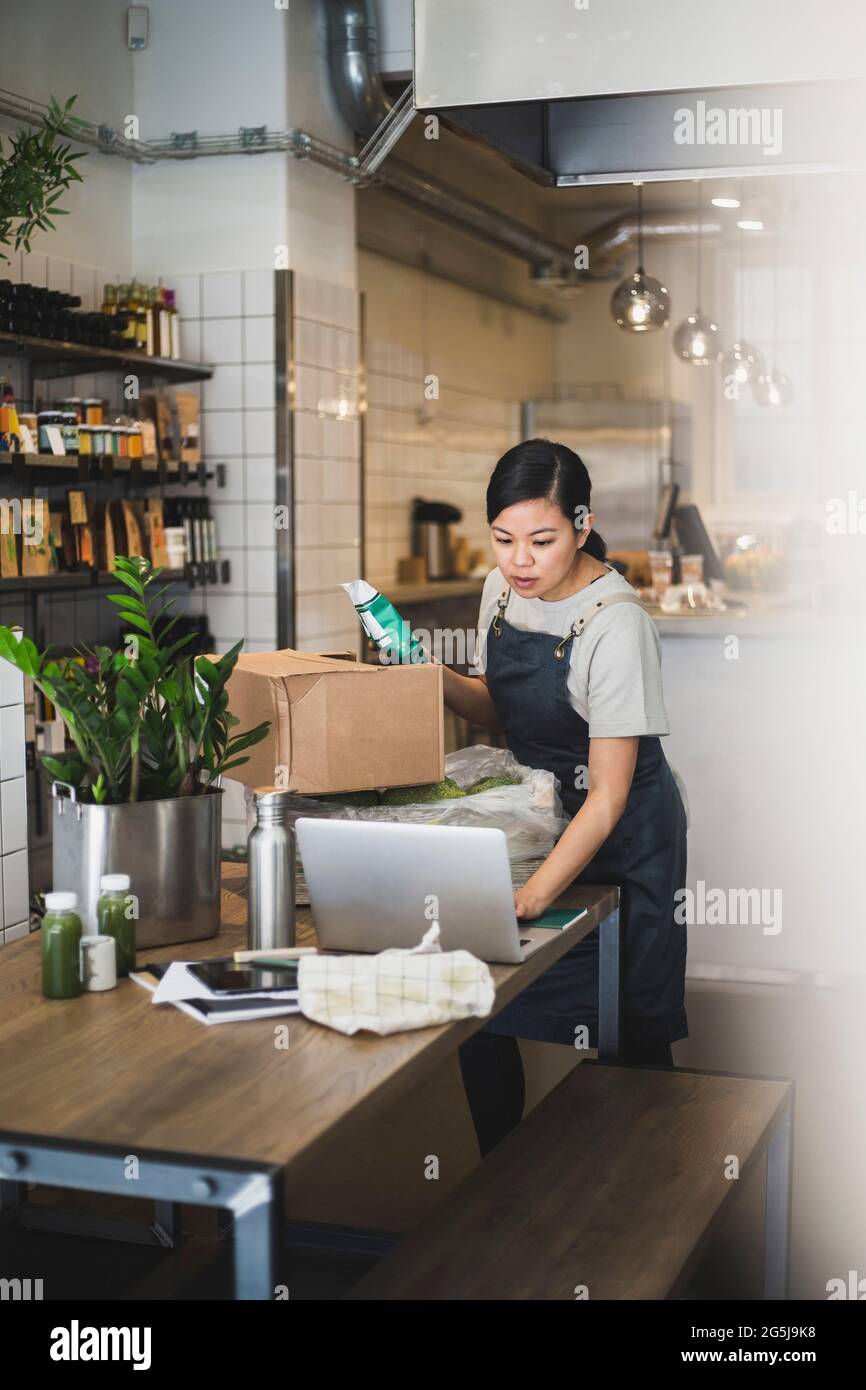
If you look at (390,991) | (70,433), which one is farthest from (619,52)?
(70,433)

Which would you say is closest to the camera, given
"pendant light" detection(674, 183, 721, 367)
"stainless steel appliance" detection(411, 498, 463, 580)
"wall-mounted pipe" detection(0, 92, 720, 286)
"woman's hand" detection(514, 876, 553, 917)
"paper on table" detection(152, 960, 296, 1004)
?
"paper on table" detection(152, 960, 296, 1004)

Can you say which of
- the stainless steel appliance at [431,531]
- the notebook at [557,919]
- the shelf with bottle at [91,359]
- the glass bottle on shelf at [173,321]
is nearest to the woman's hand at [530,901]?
the notebook at [557,919]

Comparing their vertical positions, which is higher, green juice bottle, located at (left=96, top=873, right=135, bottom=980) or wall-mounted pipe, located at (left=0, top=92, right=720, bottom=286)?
wall-mounted pipe, located at (left=0, top=92, right=720, bottom=286)

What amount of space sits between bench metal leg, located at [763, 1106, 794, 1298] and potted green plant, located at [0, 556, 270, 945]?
103cm

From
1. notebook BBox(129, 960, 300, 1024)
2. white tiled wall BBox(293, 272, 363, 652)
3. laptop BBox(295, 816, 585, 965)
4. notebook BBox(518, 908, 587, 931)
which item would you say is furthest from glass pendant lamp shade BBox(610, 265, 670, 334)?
notebook BBox(129, 960, 300, 1024)

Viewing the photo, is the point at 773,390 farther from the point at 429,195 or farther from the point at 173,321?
the point at 173,321

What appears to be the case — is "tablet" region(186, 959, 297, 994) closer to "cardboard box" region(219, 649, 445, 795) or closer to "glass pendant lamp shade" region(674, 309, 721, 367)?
"cardboard box" region(219, 649, 445, 795)

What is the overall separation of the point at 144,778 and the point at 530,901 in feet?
1.95

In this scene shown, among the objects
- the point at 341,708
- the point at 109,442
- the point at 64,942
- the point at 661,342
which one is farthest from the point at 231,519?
the point at 661,342

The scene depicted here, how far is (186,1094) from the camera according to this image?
150 cm

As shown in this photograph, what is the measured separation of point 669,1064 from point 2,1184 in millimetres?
1285

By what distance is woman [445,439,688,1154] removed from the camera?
2385 mm

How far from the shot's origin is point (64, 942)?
1804 mm
